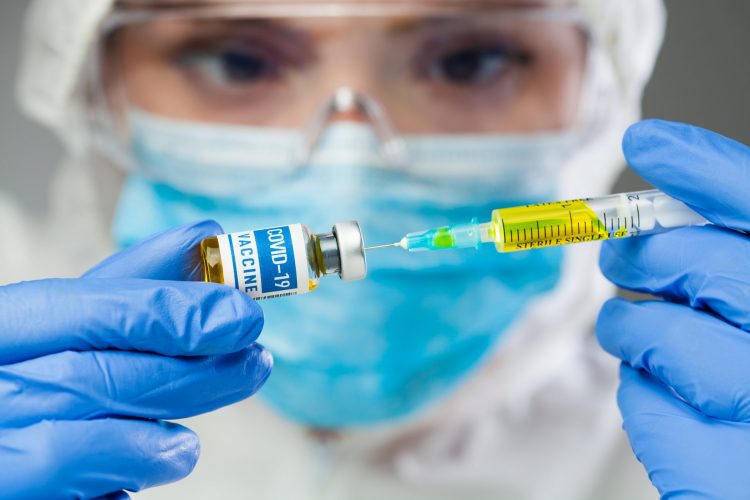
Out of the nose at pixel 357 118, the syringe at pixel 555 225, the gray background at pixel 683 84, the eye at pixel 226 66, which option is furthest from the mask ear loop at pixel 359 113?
the gray background at pixel 683 84

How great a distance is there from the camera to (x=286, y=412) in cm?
157

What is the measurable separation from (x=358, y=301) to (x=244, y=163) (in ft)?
1.12

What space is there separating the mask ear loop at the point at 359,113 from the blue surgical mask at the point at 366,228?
21 mm

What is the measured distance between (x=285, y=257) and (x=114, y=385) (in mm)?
247

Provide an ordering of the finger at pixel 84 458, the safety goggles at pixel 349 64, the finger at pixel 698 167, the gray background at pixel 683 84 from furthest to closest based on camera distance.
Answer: the gray background at pixel 683 84, the safety goggles at pixel 349 64, the finger at pixel 698 167, the finger at pixel 84 458

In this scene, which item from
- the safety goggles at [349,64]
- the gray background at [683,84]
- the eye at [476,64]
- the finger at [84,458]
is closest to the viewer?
the finger at [84,458]

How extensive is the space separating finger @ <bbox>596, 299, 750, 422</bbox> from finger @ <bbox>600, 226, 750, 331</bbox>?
24 mm

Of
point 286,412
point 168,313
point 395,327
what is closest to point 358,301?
point 395,327

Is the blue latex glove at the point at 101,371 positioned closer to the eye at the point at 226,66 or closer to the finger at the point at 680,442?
the finger at the point at 680,442

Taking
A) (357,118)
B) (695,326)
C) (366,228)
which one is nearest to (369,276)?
(366,228)

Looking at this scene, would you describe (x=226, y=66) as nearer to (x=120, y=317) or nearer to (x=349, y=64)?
(x=349, y=64)

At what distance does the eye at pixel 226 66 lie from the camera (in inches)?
56.4

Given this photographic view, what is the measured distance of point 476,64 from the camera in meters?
1.48

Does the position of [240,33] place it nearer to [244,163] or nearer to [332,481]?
[244,163]
